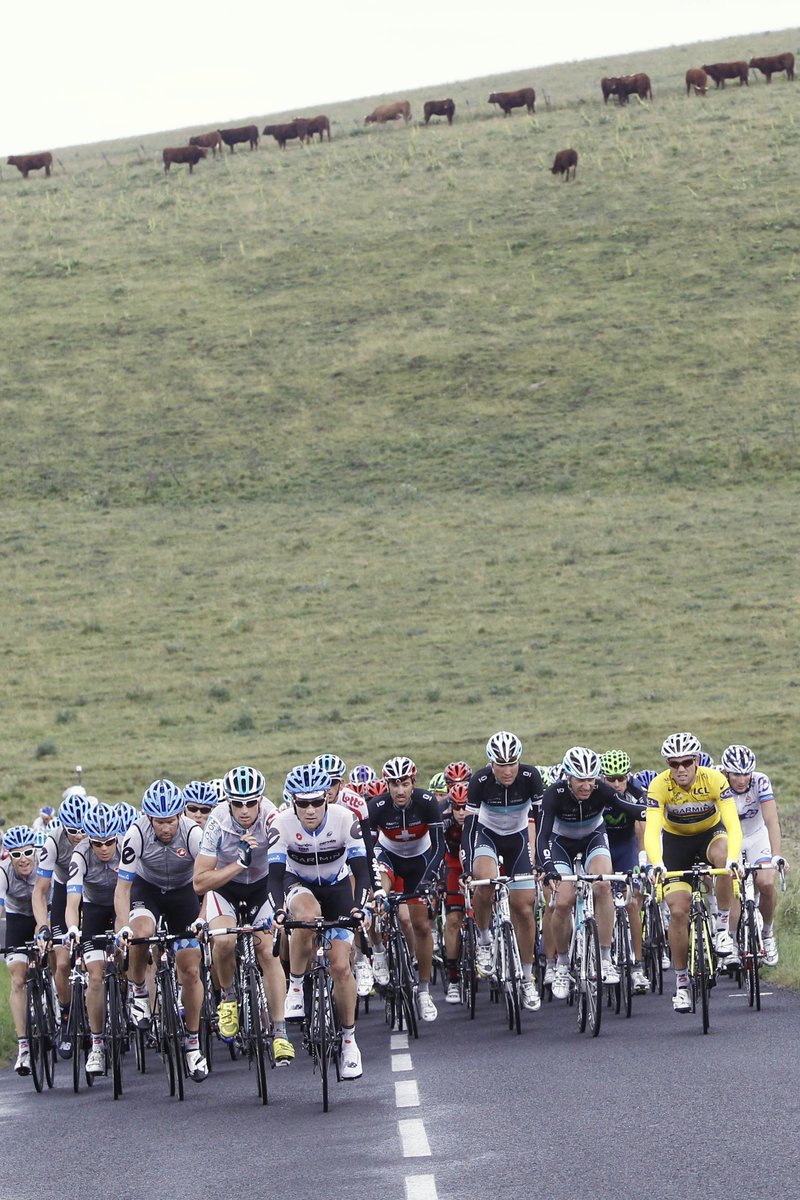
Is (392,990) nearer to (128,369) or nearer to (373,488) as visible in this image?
(373,488)

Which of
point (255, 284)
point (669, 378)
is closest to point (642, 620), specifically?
point (669, 378)

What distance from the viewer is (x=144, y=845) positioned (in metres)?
12.9

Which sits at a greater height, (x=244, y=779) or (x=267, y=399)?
(x=267, y=399)

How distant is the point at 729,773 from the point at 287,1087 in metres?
6.08

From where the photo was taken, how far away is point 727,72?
93.9 m

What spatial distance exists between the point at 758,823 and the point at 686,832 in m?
3.43

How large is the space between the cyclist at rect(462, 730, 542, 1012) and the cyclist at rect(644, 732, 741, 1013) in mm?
1234

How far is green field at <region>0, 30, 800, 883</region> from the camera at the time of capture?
43.5 meters

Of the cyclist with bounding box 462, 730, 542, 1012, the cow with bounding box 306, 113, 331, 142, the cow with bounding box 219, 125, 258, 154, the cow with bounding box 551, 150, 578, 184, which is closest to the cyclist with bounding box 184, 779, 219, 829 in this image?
the cyclist with bounding box 462, 730, 542, 1012

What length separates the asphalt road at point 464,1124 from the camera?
882cm

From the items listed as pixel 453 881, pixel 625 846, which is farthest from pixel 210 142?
pixel 625 846

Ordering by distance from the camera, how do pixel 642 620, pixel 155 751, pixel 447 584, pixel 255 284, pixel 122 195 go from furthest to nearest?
pixel 122 195 < pixel 255 284 < pixel 447 584 < pixel 642 620 < pixel 155 751

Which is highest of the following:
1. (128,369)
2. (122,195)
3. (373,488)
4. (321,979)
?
(122,195)

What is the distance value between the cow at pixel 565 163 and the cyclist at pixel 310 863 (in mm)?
69907
